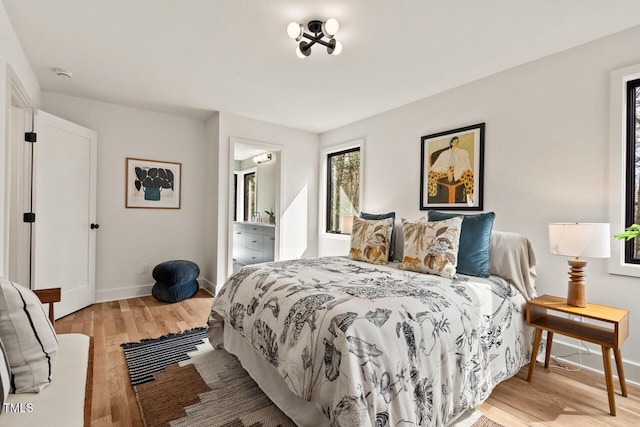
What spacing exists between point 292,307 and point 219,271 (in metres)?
2.59

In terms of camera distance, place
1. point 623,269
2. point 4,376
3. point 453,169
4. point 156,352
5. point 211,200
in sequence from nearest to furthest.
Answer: point 4,376 → point 623,269 → point 156,352 → point 453,169 → point 211,200

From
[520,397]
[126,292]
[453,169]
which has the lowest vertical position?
[520,397]

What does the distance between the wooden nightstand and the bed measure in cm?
10

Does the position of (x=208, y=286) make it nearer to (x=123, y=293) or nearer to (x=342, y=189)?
(x=123, y=293)

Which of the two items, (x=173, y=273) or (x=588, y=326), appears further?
(x=173, y=273)

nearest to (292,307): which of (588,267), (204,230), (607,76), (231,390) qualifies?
(231,390)

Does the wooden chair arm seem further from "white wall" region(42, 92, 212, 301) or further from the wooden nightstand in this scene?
the wooden nightstand

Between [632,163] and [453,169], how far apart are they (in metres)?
1.29

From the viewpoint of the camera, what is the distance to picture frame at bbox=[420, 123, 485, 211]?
296 centimetres

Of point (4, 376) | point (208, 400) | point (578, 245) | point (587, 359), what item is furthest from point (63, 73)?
point (587, 359)

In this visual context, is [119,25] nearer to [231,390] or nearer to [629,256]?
[231,390]

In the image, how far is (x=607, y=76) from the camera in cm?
221

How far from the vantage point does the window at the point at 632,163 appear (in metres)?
2.13

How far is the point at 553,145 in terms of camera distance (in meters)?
2.47
